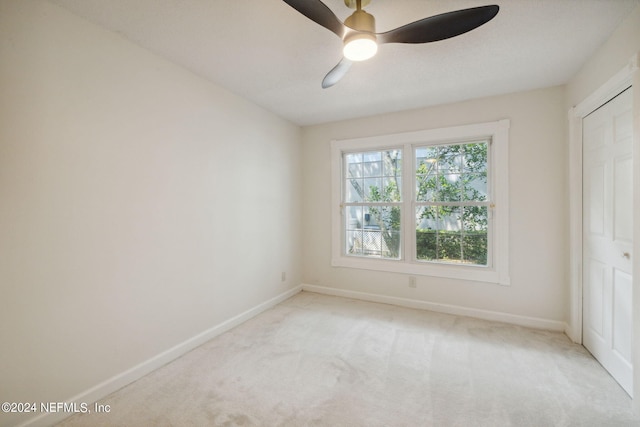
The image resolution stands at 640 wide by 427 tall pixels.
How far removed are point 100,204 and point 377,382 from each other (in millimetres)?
2253

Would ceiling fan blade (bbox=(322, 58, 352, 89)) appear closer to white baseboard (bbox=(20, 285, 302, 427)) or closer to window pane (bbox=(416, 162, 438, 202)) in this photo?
window pane (bbox=(416, 162, 438, 202))

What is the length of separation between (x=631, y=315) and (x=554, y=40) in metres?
1.94

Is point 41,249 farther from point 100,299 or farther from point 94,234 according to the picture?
point 100,299

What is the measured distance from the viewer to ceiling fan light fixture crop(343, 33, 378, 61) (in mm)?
1457

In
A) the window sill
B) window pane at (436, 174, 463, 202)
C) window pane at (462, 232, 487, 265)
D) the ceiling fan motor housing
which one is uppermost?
the ceiling fan motor housing

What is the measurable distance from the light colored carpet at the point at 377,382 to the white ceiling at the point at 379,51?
242 centimetres

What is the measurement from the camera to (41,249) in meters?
1.55

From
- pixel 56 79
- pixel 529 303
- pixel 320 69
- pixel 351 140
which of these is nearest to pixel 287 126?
pixel 351 140

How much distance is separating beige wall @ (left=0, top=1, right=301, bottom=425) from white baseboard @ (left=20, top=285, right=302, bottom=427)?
0.04 metres

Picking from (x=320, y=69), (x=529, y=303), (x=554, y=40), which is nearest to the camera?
(x=554, y=40)

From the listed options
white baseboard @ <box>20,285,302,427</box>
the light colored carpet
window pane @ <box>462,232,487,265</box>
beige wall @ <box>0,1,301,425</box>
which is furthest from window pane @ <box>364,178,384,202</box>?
white baseboard @ <box>20,285,302,427</box>

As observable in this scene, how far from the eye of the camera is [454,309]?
123 inches

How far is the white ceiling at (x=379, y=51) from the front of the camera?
5.37ft

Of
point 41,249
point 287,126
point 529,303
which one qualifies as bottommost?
point 529,303
